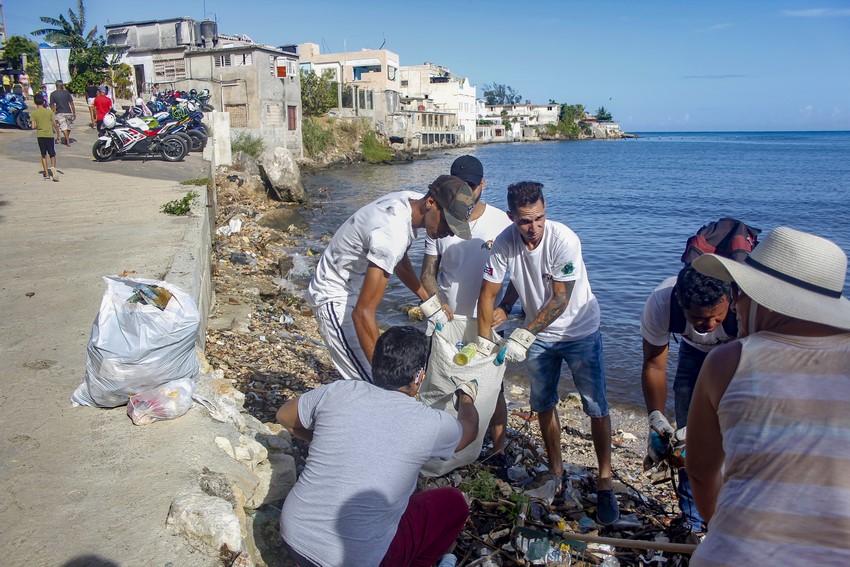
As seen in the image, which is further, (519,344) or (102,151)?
(102,151)

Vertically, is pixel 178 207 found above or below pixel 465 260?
above

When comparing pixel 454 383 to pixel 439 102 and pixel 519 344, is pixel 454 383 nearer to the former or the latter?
pixel 519 344

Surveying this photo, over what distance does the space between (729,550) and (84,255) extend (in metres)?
6.35

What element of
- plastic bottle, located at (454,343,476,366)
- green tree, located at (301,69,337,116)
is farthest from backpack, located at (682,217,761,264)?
green tree, located at (301,69,337,116)

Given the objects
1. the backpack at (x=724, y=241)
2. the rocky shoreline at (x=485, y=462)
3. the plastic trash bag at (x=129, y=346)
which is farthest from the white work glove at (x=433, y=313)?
the backpack at (x=724, y=241)

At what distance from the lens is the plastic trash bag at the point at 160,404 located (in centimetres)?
317

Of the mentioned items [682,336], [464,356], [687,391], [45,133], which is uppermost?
[45,133]

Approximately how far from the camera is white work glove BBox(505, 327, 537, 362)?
3.63 m

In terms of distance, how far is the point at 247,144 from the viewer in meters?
25.2

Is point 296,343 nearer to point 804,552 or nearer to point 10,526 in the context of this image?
point 10,526

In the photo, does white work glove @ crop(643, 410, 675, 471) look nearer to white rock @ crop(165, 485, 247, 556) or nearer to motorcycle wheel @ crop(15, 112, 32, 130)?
white rock @ crop(165, 485, 247, 556)

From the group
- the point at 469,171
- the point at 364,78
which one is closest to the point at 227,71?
the point at 469,171

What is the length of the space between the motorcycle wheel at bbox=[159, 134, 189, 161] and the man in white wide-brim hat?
14.6 m

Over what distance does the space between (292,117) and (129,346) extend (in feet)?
94.0
